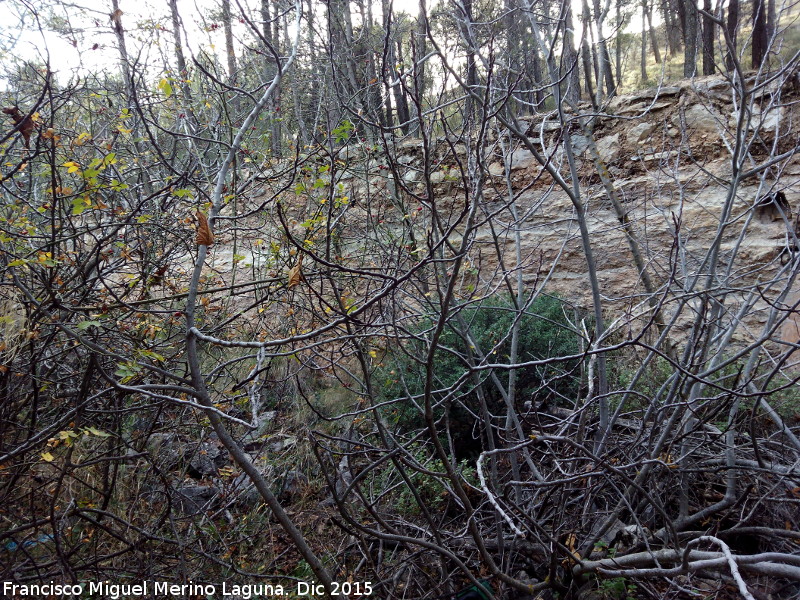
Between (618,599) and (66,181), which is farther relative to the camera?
(66,181)

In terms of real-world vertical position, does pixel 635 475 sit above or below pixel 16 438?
below

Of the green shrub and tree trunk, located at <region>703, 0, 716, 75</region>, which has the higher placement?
tree trunk, located at <region>703, 0, 716, 75</region>

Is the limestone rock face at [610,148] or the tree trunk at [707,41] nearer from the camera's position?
the tree trunk at [707,41]

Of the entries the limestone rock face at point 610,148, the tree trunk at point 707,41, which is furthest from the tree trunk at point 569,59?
the limestone rock face at point 610,148

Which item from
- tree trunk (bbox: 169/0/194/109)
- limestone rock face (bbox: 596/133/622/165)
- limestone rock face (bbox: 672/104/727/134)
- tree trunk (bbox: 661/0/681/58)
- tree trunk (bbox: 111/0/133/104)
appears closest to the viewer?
tree trunk (bbox: 111/0/133/104)

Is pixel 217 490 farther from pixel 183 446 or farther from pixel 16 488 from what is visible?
pixel 16 488

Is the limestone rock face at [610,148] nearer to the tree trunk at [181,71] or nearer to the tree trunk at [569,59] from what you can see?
the tree trunk at [569,59]

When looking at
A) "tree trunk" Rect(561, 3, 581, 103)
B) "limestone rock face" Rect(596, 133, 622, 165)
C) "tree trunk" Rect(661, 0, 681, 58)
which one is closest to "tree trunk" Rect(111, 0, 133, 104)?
"tree trunk" Rect(561, 3, 581, 103)

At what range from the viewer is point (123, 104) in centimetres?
530

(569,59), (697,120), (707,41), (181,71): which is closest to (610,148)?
(697,120)

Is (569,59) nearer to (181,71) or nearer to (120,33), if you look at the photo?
(120,33)

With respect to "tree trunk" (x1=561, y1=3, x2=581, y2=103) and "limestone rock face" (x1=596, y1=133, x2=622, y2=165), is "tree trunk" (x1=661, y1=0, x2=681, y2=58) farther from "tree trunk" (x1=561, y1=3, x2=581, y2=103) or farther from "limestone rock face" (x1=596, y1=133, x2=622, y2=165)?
"tree trunk" (x1=561, y1=3, x2=581, y2=103)

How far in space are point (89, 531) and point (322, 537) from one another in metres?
1.37

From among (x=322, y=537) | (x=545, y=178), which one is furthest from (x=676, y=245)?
(x=545, y=178)
